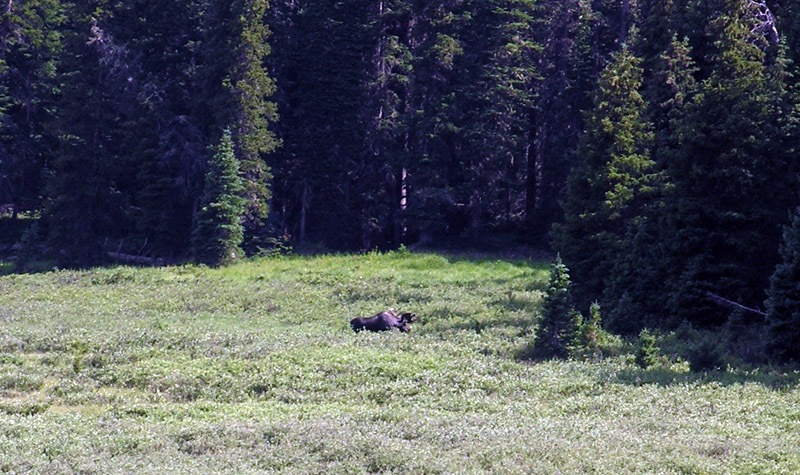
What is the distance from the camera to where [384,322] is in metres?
24.9

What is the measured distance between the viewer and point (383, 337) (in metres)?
23.2

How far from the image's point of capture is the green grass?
39.2ft

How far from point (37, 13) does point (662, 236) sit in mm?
43574

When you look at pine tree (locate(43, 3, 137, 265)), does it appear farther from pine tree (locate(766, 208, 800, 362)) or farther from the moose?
pine tree (locate(766, 208, 800, 362))

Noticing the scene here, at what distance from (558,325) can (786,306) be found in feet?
15.7

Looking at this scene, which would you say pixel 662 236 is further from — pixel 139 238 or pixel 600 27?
pixel 139 238

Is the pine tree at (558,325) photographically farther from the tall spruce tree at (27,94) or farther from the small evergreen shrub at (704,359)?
the tall spruce tree at (27,94)

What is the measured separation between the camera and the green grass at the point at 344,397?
1195 cm

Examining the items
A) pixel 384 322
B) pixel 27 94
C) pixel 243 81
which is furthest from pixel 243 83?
pixel 384 322

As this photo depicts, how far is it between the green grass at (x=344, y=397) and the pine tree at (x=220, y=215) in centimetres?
949

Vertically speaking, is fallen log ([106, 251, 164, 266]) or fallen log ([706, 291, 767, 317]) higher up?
fallen log ([706, 291, 767, 317])

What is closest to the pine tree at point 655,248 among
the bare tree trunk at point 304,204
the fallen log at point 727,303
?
the fallen log at point 727,303

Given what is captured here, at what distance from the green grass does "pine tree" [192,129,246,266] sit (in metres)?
9.49

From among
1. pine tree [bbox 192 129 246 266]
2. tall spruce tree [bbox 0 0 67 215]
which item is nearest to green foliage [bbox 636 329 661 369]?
pine tree [bbox 192 129 246 266]
